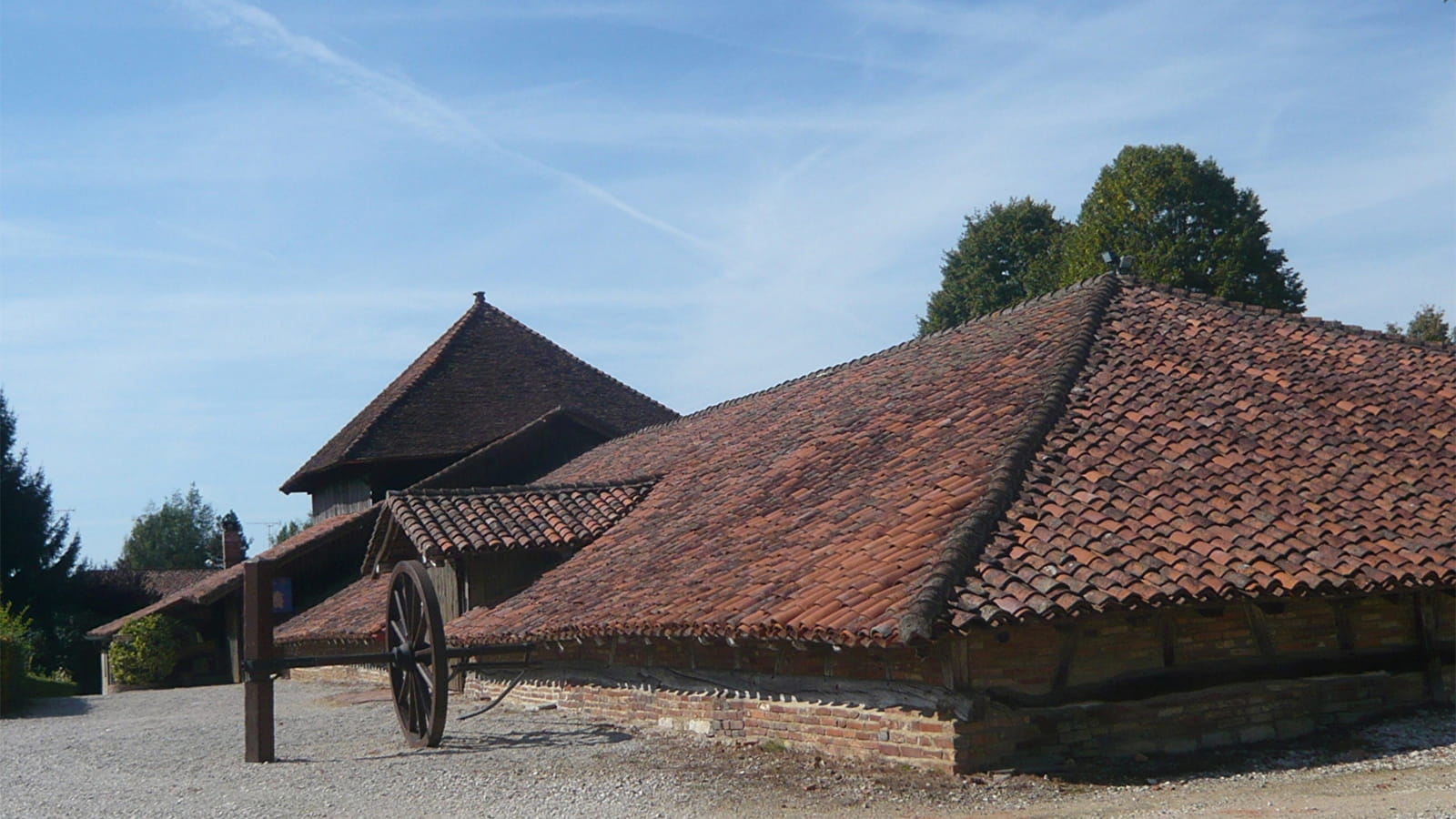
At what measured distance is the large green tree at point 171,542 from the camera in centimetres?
7169

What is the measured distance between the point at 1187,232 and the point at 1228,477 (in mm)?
23735

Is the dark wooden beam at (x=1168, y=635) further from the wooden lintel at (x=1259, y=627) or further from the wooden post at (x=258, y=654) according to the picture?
the wooden post at (x=258, y=654)

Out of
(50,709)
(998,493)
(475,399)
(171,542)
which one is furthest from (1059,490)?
(171,542)

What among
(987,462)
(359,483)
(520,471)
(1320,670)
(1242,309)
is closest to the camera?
(1320,670)

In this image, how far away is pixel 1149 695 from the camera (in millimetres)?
10367

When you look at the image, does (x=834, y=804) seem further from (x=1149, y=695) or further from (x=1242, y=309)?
(x=1242, y=309)

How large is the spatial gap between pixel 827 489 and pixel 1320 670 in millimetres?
5038

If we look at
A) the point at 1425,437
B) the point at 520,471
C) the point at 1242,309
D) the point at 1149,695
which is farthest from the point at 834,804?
the point at 520,471

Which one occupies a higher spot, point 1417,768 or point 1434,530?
point 1434,530

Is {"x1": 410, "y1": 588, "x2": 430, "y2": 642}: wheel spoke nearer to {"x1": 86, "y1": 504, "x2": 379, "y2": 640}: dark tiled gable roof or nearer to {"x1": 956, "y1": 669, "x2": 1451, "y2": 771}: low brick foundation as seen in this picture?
{"x1": 956, "y1": 669, "x2": 1451, "y2": 771}: low brick foundation

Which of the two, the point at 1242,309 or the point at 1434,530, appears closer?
the point at 1434,530

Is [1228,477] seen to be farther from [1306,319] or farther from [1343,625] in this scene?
[1306,319]

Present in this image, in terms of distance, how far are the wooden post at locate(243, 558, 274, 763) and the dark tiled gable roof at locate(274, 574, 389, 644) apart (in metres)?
7.58

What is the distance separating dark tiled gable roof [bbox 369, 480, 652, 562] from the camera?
17766 mm
